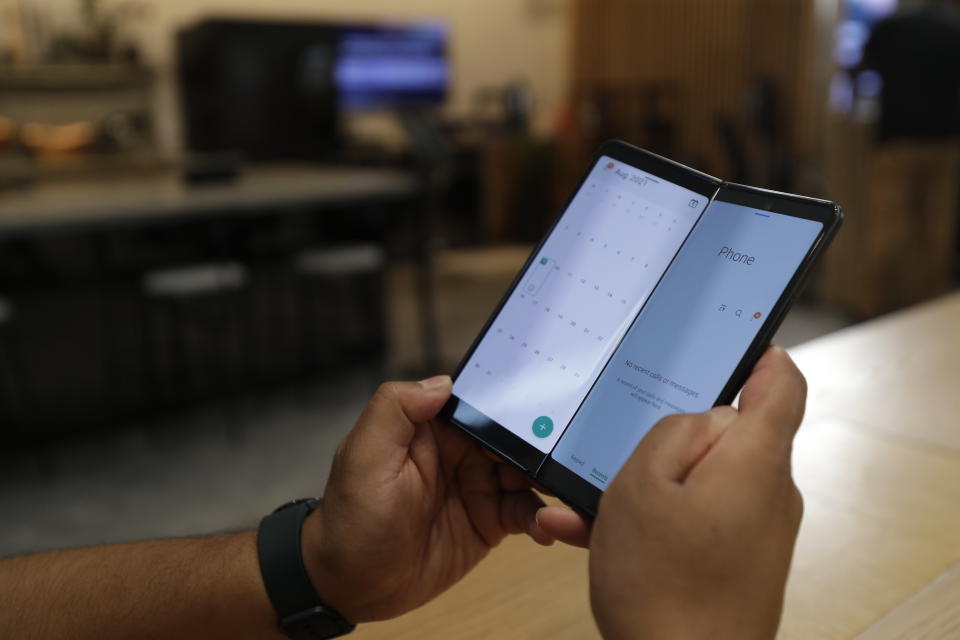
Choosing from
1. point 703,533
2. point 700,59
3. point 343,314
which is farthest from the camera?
point 700,59

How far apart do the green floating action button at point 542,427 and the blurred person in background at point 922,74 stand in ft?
12.9

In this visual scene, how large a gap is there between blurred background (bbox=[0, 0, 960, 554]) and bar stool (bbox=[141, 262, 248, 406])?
1 centimetres

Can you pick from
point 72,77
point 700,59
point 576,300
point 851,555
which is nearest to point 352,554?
point 576,300

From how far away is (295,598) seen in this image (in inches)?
24.5

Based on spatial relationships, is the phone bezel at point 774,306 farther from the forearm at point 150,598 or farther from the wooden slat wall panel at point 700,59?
the wooden slat wall panel at point 700,59

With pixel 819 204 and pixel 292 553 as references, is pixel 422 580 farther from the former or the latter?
pixel 819 204

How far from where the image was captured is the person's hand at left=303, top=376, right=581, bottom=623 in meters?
0.60

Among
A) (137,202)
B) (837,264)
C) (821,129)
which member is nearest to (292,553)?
(137,202)

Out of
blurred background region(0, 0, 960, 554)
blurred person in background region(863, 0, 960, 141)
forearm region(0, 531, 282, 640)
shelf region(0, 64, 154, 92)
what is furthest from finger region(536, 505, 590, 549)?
shelf region(0, 64, 154, 92)

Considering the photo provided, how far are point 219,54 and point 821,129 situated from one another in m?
4.33

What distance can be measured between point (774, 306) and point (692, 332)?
0.06 meters

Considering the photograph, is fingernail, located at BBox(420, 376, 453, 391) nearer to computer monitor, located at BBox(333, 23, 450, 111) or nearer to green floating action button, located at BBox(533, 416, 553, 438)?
green floating action button, located at BBox(533, 416, 553, 438)

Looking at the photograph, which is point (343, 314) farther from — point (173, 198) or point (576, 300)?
point (576, 300)

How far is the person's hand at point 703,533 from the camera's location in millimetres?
427
